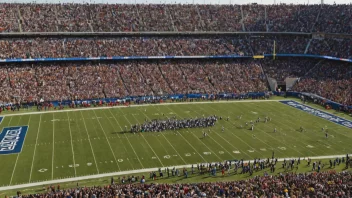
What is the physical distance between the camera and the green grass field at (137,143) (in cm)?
2788

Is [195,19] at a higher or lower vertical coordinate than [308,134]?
higher

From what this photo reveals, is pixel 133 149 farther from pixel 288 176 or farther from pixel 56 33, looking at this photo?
pixel 56 33

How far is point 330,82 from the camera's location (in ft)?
181

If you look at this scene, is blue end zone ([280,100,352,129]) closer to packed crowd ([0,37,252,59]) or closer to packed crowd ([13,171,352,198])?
packed crowd ([0,37,252,59])

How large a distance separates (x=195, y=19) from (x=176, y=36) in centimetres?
582

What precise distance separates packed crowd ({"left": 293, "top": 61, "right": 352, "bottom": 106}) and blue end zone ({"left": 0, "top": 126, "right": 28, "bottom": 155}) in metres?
37.7

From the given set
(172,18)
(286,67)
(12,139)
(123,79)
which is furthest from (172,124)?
(172,18)

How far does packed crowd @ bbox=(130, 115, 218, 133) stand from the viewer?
3684cm

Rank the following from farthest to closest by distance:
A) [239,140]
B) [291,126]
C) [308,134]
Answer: [291,126] < [308,134] < [239,140]

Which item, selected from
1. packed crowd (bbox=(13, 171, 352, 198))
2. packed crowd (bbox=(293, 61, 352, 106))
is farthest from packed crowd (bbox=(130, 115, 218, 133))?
packed crowd (bbox=(293, 61, 352, 106))

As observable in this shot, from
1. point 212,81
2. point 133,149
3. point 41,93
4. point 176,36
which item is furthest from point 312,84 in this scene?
point 41,93

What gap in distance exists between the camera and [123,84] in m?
55.7

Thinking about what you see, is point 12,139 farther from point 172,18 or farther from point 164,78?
point 172,18

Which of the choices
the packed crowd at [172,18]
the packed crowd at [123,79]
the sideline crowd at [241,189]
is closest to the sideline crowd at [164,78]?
the packed crowd at [123,79]
